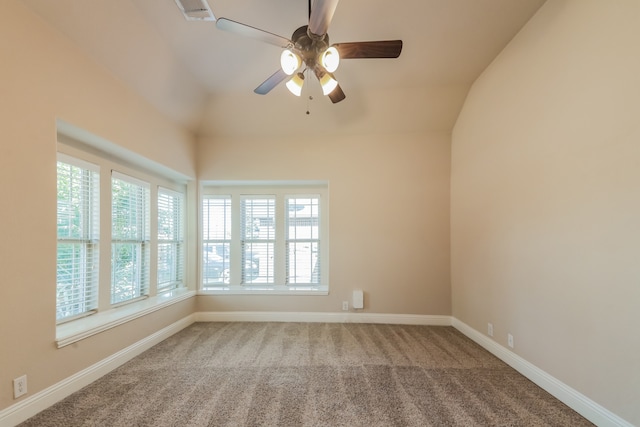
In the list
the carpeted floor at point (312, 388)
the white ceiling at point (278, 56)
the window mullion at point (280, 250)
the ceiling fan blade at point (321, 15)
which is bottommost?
the carpeted floor at point (312, 388)

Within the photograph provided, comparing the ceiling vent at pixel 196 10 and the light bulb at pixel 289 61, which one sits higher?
the ceiling vent at pixel 196 10

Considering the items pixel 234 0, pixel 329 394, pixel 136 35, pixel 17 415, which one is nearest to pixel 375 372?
pixel 329 394

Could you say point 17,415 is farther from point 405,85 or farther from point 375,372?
point 405,85

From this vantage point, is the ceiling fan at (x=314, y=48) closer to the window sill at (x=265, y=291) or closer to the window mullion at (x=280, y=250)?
the window mullion at (x=280, y=250)

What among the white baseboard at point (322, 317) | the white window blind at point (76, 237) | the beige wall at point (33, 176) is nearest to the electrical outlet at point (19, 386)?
the beige wall at point (33, 176)

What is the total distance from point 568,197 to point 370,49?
185 centimetres

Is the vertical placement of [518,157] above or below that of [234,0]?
below

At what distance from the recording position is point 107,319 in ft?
8.10

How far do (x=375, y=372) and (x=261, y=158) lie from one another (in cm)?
309

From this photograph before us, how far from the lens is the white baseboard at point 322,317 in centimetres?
373

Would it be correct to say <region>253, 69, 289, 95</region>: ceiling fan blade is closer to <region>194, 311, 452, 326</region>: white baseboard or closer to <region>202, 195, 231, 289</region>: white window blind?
<region>202, 195, 231, 289</region>: white window blind

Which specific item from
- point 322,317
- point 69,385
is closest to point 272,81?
point 69,385

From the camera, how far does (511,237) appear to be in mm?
2543

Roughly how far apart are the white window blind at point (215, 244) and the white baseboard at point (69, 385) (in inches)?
42.9
